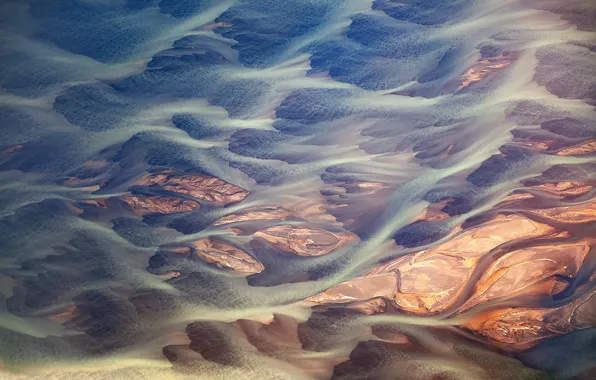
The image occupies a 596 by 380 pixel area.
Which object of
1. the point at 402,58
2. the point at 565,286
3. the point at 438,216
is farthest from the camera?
the point at 402,58

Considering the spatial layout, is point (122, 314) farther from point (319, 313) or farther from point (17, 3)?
point (17, 3)

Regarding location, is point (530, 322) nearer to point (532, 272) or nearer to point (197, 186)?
point (532, 272)

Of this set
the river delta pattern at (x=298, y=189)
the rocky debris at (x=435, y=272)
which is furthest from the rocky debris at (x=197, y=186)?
the rocky debris at (x=435, y=272)

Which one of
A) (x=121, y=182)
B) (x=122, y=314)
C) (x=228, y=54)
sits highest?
(x=228, y=54)

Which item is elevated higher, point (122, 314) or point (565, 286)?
point (565, 286)

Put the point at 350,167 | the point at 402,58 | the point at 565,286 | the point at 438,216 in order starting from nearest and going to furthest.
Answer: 1. the point at 565,286
2. the point at 438,216
3. the point at 350,167
4. the point at 402,58

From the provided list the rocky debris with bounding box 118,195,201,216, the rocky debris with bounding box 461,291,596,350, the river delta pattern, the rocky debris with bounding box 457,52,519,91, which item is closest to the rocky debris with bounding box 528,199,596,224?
the river delta pattern

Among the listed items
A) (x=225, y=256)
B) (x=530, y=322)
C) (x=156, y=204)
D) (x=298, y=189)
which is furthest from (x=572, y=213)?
(x=156, y=204)

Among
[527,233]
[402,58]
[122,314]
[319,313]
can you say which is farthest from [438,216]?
[122,314]

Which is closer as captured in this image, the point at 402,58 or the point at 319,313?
the point at 319,313
